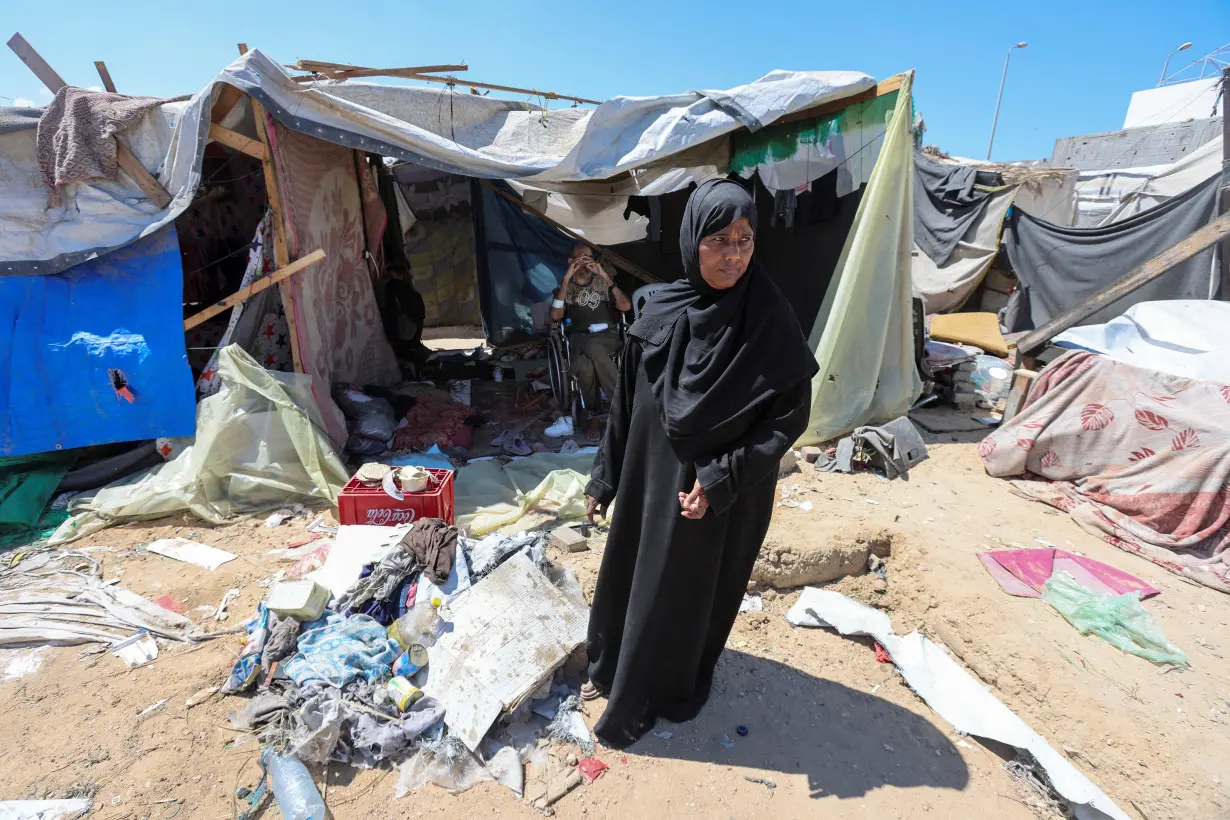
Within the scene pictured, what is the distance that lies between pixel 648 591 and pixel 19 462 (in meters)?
4.38

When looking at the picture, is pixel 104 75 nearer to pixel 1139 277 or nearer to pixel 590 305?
pixel 590 305

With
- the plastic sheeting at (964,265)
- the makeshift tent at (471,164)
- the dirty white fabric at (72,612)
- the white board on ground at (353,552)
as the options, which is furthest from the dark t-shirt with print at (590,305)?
the plastic sheeting at (964,265)

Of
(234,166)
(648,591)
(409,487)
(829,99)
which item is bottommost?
(409,487)

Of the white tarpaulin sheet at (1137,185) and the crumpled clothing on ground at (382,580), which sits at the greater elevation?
the white tarpaulin sheet at (1137,185)

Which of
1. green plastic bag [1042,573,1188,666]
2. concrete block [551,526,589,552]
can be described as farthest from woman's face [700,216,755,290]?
green plastic bag [1042,573,1188,666]

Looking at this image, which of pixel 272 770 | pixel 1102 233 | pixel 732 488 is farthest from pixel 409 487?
pixel 1102 233

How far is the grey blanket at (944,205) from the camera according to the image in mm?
8914

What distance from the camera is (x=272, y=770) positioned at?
195 cm

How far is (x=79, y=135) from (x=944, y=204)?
10.5 metres

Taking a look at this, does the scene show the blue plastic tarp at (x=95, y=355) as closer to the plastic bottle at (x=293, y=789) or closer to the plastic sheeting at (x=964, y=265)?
the plastic bottle at (x=293, y=789)

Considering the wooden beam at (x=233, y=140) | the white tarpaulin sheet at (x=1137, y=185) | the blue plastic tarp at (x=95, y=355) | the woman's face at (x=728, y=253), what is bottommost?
the blue plastic tarp at (x=95, y=355)

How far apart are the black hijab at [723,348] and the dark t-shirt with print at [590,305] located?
3.77m

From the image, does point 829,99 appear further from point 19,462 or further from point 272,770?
point 19,462

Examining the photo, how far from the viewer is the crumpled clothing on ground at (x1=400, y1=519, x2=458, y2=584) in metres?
2.62
